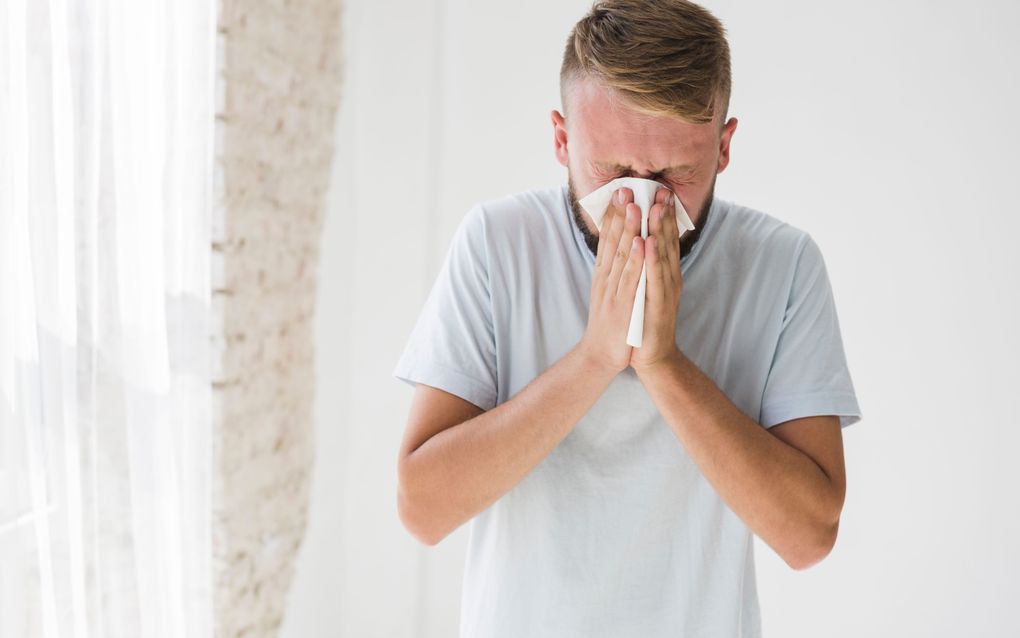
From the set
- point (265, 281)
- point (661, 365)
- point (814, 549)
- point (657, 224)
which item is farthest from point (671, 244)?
point (265, 281)

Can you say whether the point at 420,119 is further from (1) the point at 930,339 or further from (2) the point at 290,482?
(1) the point at 930,339

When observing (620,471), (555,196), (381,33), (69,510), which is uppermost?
(381,33)

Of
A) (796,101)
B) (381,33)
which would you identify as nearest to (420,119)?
(381,33)

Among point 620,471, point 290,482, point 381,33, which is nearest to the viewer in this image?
point 620,471

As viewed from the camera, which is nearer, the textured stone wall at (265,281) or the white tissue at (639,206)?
the white tissue at (639,206)

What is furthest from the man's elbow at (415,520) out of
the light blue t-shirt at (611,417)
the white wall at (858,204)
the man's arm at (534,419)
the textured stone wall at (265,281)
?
the white wall at (858,204)

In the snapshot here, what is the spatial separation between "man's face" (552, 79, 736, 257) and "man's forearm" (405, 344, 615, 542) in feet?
0.75

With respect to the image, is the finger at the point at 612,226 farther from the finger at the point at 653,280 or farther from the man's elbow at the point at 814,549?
the man's elbow at the point at 814,549

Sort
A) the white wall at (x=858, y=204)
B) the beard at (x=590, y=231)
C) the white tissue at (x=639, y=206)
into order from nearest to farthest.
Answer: the white tissue at (x=639, y=206)
the beard at (x=590, y=231)
the white wall at (x=858, y=204)

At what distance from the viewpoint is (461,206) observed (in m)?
2.80

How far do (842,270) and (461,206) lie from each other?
1136 mm

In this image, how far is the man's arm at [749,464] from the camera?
108 cm

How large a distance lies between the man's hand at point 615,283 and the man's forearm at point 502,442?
0.02 m

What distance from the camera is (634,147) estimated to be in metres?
1.12
